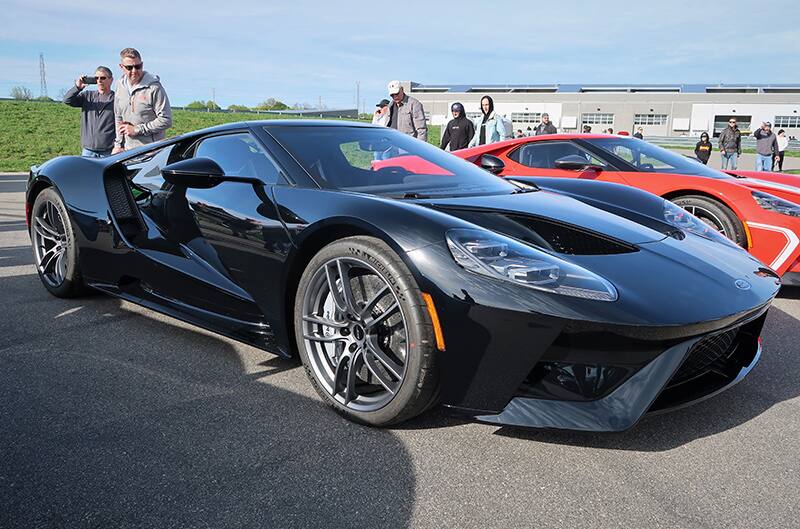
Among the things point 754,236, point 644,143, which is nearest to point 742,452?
point 754,236

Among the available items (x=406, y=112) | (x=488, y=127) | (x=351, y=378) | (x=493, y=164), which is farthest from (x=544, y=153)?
(x=351, y=378)

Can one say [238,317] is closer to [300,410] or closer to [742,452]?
[300,410]

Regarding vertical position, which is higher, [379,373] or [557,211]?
[557,211]

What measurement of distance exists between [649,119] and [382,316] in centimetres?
7179

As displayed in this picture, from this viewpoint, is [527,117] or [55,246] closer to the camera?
[55,246]

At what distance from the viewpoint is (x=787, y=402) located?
2559mm

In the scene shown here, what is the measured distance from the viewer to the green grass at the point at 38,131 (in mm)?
19158

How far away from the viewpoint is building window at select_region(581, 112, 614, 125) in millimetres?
67188

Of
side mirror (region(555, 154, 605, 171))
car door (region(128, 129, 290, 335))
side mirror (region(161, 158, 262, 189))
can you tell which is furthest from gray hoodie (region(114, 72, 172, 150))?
side mirror (region(555, 154, 605, 171))

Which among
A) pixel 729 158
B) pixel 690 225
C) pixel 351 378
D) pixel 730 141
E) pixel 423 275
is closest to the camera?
pixel 423 275

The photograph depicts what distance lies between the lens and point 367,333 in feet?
7.64

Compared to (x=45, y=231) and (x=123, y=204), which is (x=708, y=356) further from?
(x=45, y=231)

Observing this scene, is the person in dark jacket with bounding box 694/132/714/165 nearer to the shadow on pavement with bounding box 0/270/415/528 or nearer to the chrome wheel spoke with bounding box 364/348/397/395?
the shadow on pavement with bounding box 0/270/415/528

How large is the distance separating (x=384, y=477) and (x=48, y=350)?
1.98m
